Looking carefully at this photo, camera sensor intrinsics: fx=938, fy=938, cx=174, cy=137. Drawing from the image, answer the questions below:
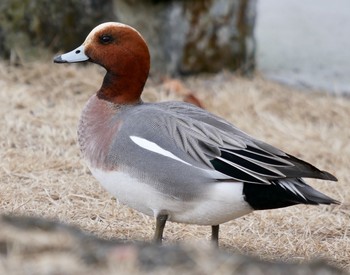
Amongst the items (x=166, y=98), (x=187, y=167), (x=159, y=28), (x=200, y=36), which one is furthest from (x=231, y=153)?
(x=200, y=36)

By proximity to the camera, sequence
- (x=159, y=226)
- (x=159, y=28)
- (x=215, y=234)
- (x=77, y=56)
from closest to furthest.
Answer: (x=159, y=226) < (x=215, y=234) < (x=77, y=56) < (x=159, y=28)

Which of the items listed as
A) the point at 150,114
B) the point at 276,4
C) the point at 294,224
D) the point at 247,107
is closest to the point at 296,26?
the point at 276,4

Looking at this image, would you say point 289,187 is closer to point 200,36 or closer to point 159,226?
point 159,226

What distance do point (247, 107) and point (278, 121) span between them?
0.99 feet

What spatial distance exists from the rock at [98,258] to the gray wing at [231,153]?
1.17m

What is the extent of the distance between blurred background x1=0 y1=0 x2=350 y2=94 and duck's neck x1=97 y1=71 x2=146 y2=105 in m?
2.74

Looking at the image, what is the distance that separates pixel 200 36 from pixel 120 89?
3320 mm

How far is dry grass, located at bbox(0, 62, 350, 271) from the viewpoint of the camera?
401cm

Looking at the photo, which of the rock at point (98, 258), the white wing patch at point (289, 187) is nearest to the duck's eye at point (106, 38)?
the white wing patch at point (289, 187)

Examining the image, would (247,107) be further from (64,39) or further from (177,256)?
(177,256)

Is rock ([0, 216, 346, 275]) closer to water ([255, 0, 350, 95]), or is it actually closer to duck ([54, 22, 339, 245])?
duck ([54, 22, 339, 245])

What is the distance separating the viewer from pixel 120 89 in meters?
3.77

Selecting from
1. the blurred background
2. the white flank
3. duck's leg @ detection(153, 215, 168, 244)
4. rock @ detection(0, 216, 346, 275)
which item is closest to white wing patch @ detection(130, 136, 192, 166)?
the white flank

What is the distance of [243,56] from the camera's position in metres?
7.24
